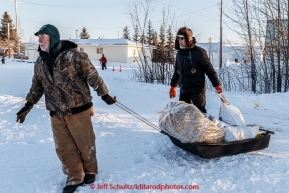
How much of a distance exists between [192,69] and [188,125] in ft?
3.33

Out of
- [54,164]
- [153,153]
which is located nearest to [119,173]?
[153,153]

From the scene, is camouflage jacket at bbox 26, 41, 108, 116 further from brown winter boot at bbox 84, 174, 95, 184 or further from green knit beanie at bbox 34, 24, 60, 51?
brown winter boot at bbox 84, 174, 95, 184

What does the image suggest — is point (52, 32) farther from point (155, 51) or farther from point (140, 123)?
point (155, 51)

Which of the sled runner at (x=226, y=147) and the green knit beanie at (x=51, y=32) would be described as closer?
the green knit beanie at (x=51, y=32)

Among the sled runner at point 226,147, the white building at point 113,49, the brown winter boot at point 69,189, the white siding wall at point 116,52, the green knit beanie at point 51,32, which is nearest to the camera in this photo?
the green knit beanie at point 51,32

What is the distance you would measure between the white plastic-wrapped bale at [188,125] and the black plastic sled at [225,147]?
3.7 inches

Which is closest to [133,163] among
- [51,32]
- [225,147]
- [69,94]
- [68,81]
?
[225,147]

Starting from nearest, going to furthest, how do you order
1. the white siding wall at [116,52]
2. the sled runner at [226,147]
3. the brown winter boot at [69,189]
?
the brown winter boot at [69,189], the sled runner at [226,147], the white siding wall at [116,52]

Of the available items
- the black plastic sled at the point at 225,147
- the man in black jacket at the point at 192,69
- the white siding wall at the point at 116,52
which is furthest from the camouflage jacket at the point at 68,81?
the white siding wall at the point at 116,52

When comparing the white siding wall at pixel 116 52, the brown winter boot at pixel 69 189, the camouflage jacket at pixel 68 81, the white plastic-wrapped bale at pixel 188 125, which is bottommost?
the brown winter boot at pixel 69 189

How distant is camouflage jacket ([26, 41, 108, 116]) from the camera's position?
9.73ft

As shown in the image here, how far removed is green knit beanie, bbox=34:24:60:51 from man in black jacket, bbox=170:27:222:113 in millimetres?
1742

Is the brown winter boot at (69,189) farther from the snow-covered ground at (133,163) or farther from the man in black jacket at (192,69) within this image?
the man in black jacket at (192,69)

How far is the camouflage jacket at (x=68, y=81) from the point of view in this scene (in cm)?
296
